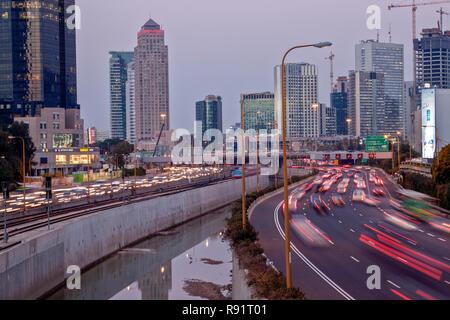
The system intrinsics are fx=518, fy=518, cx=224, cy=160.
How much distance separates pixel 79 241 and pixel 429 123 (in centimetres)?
11916

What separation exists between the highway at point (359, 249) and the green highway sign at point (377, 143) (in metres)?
49.0

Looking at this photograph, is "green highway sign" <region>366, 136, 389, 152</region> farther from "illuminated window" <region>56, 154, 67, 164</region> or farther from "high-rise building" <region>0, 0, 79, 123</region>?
"high-rise building" <region>0, 0, 79, 123</region>

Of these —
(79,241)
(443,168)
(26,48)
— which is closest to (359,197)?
(443,168)

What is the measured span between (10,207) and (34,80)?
149033 mm

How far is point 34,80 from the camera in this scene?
622ft

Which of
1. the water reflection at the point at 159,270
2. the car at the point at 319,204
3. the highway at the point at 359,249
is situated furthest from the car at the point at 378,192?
the water reflection at the point at 159,270

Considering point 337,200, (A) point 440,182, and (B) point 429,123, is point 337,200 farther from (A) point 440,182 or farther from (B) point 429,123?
(B) point 429,123

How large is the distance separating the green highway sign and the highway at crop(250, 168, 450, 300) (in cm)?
4903

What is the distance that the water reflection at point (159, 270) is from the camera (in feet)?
112

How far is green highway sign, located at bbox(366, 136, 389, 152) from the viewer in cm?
11119

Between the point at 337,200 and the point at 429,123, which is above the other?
the point at 429,123

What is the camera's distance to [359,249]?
114 feet
